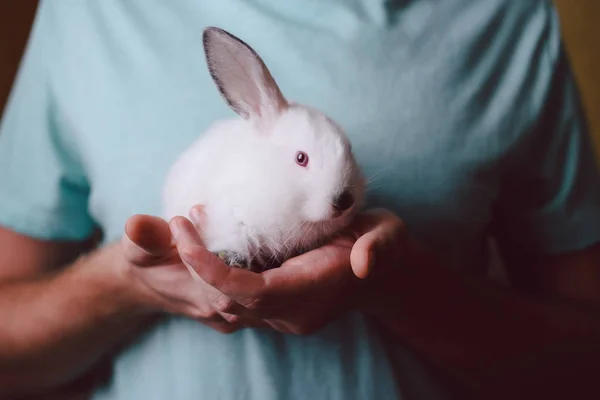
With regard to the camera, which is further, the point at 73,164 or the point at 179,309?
the point at 73,164

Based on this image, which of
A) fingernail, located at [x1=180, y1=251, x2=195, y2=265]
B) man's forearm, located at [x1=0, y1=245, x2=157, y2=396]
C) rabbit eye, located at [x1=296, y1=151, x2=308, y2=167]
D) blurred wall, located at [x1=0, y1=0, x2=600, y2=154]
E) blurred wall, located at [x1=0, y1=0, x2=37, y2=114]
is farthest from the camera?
blurred wall, located at [x1=0, y1=0, x2=600, y2=154]

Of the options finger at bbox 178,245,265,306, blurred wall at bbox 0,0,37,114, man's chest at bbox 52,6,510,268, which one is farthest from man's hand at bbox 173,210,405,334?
blurred wall at bbox 0,0,37,114

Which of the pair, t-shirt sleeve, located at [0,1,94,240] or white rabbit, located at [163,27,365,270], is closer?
white rabbit, located at [163,27,365,270]

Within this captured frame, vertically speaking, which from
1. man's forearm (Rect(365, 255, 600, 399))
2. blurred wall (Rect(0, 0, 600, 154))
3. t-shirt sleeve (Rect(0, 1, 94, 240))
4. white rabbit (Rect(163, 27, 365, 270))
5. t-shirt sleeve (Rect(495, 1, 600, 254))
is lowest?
t-shirt sleeve (Rect(0, 1, 94, 240))

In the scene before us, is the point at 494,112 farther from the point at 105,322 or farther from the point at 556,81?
the point at 105,322

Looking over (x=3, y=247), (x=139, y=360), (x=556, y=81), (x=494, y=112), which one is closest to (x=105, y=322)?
(x=139, y=360)

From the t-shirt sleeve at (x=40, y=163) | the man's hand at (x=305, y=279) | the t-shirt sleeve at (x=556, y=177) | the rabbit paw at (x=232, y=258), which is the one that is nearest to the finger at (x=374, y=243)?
the man's hand at (x=305, y=279)

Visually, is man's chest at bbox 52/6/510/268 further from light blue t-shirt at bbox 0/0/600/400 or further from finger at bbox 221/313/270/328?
finger at bbox 221/313/270/328
